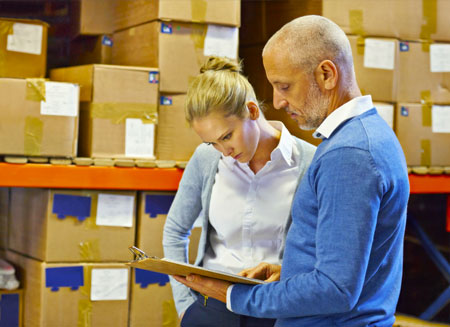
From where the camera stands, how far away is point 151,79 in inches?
109

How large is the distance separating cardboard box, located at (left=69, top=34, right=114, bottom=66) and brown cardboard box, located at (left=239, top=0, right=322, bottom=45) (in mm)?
890

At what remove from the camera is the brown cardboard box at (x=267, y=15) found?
3.13m

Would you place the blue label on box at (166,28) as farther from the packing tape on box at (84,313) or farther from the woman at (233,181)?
the packing tape on box at (84,313)

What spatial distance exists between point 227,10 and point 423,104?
1.21 meters

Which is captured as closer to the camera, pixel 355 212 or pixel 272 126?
pixel 355 212

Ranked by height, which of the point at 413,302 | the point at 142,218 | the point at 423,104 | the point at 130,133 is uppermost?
the point at 423,104

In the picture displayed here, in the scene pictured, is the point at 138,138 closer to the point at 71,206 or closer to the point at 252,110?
the point at 71,206

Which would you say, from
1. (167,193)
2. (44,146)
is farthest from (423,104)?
(44,146)

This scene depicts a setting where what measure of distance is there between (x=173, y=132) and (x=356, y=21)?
1.14 meters

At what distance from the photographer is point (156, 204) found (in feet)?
9.27

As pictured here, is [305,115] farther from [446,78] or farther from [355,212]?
[446,78]

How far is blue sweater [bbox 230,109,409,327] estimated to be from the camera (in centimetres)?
125

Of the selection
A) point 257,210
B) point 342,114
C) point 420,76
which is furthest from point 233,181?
point 420,76

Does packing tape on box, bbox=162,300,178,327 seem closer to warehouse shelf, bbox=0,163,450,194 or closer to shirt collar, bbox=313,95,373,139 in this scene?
warehouse shelf, bbox=0,163,450,194
